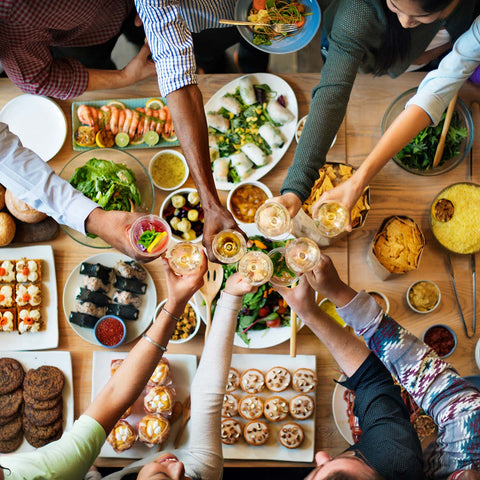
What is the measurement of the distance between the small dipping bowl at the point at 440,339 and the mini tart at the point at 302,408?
656 mm

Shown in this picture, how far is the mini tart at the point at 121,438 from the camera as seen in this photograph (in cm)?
196

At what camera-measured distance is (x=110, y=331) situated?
2.07 meters

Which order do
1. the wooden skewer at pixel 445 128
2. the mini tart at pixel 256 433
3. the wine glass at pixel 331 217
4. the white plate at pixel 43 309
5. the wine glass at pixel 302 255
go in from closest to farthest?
the wine glass at pixel 302 255, the wine glass at pixel 331 217, the wooden skewer at pixel 445 128, the mini tart at pixel 256 433, the white plate at pixel 43 309

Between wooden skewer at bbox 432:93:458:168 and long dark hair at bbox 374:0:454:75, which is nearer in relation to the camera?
long dark hair at bbox 374:0:454:75

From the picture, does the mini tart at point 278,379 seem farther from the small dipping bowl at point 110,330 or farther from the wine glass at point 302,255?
the small dipping bowl at point 110,330

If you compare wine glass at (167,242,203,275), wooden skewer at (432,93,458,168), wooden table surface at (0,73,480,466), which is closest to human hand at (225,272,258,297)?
wine glass at (167,242,203,275)

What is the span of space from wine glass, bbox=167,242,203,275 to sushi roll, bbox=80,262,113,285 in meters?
0.50

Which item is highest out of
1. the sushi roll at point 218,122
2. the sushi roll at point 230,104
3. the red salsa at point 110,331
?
the sushi roll at point 230,104

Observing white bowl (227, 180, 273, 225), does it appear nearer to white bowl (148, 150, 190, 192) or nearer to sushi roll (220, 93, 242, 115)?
white bowl (148, 150, 190, 192)

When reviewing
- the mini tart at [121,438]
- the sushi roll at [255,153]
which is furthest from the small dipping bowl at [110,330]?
the sushi roll at [255,153]

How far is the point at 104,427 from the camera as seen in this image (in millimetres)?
1622

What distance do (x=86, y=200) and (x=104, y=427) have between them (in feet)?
3.09

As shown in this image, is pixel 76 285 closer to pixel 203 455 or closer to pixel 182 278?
pixel 182 278

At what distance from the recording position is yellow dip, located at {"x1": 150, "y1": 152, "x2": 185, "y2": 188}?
2.14m
